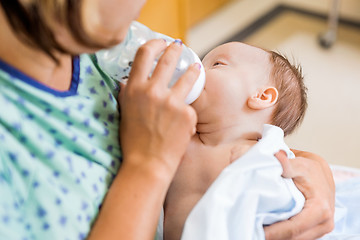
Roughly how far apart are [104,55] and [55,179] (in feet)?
0.95

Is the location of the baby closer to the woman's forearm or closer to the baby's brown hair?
the baby's brown hair

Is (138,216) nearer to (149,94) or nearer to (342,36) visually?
(149,94)

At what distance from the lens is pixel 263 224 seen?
0.89 m

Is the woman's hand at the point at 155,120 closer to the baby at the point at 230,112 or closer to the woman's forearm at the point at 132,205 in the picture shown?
the woman's forearm at the point at 132,205

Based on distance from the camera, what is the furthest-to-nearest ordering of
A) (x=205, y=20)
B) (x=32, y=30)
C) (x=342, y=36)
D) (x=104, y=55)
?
1. (x=205, y=20)
2. (x=342, y=36)
3. (x=104, y=55)
4. (x=32, y=30)

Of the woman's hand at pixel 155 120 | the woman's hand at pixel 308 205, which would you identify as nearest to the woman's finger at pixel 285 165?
the woman's hand at pixel 308 205

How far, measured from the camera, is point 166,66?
757 millimetres

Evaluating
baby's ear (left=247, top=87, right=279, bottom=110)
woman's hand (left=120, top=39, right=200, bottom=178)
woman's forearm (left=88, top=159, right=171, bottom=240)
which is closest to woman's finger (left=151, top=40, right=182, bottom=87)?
woman's hand (left=120, top=39, right=200, bottom=178)

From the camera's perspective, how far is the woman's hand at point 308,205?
34.4 inches

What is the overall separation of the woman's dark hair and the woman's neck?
23 mm

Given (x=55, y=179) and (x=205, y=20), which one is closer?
(x=55, y=179)

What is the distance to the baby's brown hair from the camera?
1068 mm

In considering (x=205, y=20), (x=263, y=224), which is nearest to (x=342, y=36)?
(x=205, y=20)

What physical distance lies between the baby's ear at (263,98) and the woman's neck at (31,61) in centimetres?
46
